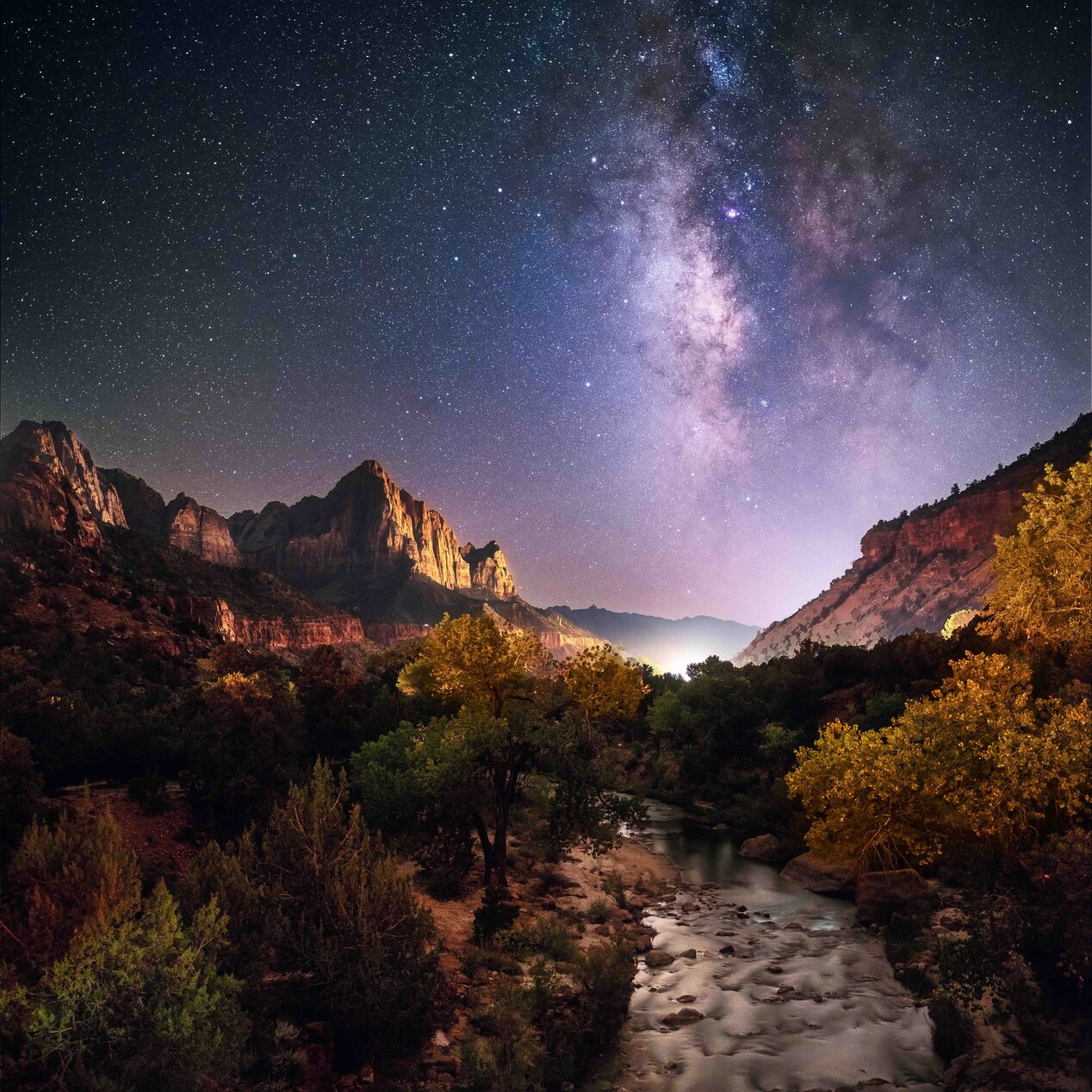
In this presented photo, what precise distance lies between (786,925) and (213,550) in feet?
653

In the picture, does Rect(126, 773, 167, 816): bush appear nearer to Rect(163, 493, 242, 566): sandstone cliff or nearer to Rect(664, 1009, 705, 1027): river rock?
Rect(664, 1009, 705, 1027): river rock

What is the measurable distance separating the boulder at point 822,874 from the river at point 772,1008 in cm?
62

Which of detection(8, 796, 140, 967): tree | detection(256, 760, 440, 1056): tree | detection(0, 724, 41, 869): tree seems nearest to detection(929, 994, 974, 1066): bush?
detection(256, 760, 440, 1056): tree

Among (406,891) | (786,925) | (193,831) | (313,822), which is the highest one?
(313,822)

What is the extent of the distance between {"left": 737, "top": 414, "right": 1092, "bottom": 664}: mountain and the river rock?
99.8 meters

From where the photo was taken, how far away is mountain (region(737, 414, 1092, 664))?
386 ft

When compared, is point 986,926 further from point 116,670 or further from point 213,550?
point 213,550

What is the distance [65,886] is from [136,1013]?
7.63ft

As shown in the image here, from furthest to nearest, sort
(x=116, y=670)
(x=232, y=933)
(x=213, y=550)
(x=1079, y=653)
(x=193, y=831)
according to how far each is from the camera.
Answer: (x=213, y=550) < (x=116, y=670) < (x=1079, y=653) < (x=193, y=831) < (x=232, y=933)

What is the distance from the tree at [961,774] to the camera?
12.3 metres

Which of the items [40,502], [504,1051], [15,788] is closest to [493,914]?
[504,1051]

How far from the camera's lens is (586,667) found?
27203 millimetres

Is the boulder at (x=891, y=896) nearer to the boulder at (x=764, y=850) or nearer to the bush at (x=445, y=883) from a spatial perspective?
the boulder at (x=764, y=850)

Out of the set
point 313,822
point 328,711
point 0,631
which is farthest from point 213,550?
point 313,822
